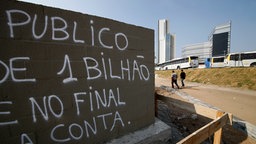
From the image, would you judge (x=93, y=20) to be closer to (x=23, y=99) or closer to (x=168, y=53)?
(x=23, y=99)

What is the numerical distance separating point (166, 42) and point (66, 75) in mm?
129409

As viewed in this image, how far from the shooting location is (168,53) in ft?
407

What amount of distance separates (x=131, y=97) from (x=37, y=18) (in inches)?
84.7

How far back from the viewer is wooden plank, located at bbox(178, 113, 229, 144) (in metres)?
2.00

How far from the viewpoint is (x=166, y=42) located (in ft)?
412

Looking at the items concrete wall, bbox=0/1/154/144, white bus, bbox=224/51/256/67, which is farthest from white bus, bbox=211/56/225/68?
concrete wall, bbox=0/1/154/144

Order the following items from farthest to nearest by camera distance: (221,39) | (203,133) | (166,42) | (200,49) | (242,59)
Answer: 1. (166,42)
2. (200,49)
3. (221,39)
4. (242,59)
5. (203,133)

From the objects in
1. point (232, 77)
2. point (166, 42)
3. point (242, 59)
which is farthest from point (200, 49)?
point (232, 77)

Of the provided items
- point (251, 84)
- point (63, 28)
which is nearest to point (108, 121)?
point (63, 28)

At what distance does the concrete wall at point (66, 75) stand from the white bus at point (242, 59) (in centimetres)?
2702

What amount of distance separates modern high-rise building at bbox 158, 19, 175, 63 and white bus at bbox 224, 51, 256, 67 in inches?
3774

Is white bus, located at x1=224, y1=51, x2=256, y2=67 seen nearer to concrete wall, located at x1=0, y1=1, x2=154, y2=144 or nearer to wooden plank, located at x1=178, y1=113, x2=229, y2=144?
wooden plank, located at x1=178, y1=113, x2=229, y2=144

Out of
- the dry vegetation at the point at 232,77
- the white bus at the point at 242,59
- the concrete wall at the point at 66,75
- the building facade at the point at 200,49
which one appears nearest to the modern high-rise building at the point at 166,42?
the building facade at the point at 200,49

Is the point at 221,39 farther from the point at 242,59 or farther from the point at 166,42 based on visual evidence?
the point at 242,59
